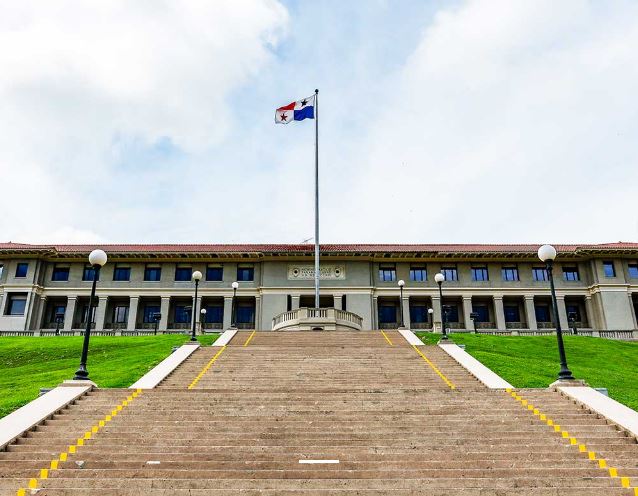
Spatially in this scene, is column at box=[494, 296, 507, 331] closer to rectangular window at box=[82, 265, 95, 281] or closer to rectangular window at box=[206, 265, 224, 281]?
rectangular window at box=[206, 265, 224, 281]

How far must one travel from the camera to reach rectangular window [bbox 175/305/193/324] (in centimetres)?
4638

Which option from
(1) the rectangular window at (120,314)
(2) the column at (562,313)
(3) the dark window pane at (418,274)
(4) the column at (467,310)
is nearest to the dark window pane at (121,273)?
(1) the rectangular window at (120,314)

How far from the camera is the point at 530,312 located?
150 ft

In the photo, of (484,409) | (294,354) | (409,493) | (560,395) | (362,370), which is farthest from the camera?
(294,354)

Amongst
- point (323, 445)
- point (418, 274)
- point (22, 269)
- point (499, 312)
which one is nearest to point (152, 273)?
point (22, 269)

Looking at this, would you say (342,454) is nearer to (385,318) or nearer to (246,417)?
(246,417)

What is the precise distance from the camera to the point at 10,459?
363 inches

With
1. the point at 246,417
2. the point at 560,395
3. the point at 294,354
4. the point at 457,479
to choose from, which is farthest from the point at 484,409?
the point at 294,354

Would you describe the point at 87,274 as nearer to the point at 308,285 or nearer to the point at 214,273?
the point at 214,273

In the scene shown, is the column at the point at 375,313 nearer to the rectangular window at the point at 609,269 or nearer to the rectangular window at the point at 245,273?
the rectangular window at the point at 245,273

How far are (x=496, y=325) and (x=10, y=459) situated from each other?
43.2m

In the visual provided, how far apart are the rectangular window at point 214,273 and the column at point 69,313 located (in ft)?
40.5

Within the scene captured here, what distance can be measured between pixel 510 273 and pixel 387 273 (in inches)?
461

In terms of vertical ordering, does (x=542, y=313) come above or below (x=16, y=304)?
below
